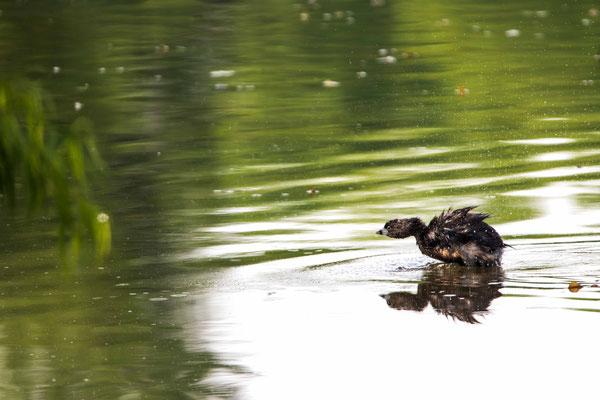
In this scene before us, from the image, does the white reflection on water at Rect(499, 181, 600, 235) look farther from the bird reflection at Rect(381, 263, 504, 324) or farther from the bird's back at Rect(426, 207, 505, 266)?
the bird reflection at Rect(381, 263, 504, 324)

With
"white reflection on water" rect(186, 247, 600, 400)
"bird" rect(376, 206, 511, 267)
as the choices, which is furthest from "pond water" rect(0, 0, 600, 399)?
"bird" rect(376, 206, 511, 267)

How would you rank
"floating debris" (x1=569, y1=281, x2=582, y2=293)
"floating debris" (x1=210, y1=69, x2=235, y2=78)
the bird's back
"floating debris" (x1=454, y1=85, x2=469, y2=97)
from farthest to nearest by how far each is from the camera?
"floating debris" (x1=210, y1=69, x2=235, y2=78) < "floating debris" (x1=454, y1=85, x2=469, y2=97) < the bird's back < "floating debris" (x1=569, y1=281, x2=582, y2=293)

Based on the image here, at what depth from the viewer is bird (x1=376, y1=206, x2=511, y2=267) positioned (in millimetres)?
9180

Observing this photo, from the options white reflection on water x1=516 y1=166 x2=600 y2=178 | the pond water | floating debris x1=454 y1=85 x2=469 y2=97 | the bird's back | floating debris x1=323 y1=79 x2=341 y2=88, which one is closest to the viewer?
the pond water

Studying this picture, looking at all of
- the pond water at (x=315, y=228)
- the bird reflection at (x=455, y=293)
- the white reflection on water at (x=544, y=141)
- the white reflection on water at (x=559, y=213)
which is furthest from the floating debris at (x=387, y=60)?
the bird reflection at (x=455, y=293)

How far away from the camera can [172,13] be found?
30.2 meters

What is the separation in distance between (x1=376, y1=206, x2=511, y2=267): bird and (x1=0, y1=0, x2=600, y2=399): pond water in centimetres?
13

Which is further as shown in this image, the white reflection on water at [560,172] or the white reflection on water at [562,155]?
the white reflection on water at [562,155]

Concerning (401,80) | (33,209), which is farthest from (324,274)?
(401,80)

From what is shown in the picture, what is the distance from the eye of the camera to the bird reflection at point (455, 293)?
8109mm

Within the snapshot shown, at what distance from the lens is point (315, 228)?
1056 centimetres

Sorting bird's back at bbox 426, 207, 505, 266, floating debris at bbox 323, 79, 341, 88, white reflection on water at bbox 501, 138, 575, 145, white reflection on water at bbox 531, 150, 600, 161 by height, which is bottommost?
bird's back at bbox 426, 207, 505, 266

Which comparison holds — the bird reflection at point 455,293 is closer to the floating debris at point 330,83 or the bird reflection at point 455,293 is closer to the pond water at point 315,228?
the pond water at point 315,228

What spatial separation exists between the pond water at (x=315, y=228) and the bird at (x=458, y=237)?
0.41 feet
